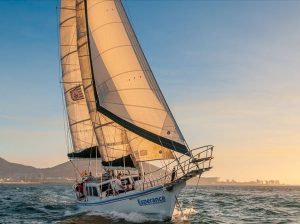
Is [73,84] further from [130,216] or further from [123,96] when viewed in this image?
[130,216]

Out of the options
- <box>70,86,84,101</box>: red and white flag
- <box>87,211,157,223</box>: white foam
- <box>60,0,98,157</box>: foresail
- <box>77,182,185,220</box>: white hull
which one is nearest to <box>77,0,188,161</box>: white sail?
<box>77,182,185,220</box>: white hull

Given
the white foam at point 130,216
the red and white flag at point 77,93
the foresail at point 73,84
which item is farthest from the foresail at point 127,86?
the red and white flag at point 77,93

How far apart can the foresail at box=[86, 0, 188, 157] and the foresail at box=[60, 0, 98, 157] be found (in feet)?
40.9

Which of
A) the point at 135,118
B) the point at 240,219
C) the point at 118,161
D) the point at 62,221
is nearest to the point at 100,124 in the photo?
the point at 118,161

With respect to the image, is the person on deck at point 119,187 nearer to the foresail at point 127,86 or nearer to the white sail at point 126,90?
the white sail at point 126,90

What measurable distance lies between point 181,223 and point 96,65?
48.1ft

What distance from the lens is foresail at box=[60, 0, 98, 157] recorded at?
4525cm

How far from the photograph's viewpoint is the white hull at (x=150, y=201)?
91.6ft

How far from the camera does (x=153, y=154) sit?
31.6 metres

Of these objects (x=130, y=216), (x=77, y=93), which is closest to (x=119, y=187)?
(x=130, y=216)

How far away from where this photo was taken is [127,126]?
30969mm

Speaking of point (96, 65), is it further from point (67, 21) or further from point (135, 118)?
point (67, 21)

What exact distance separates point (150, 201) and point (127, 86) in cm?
929

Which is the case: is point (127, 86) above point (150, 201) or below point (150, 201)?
above
